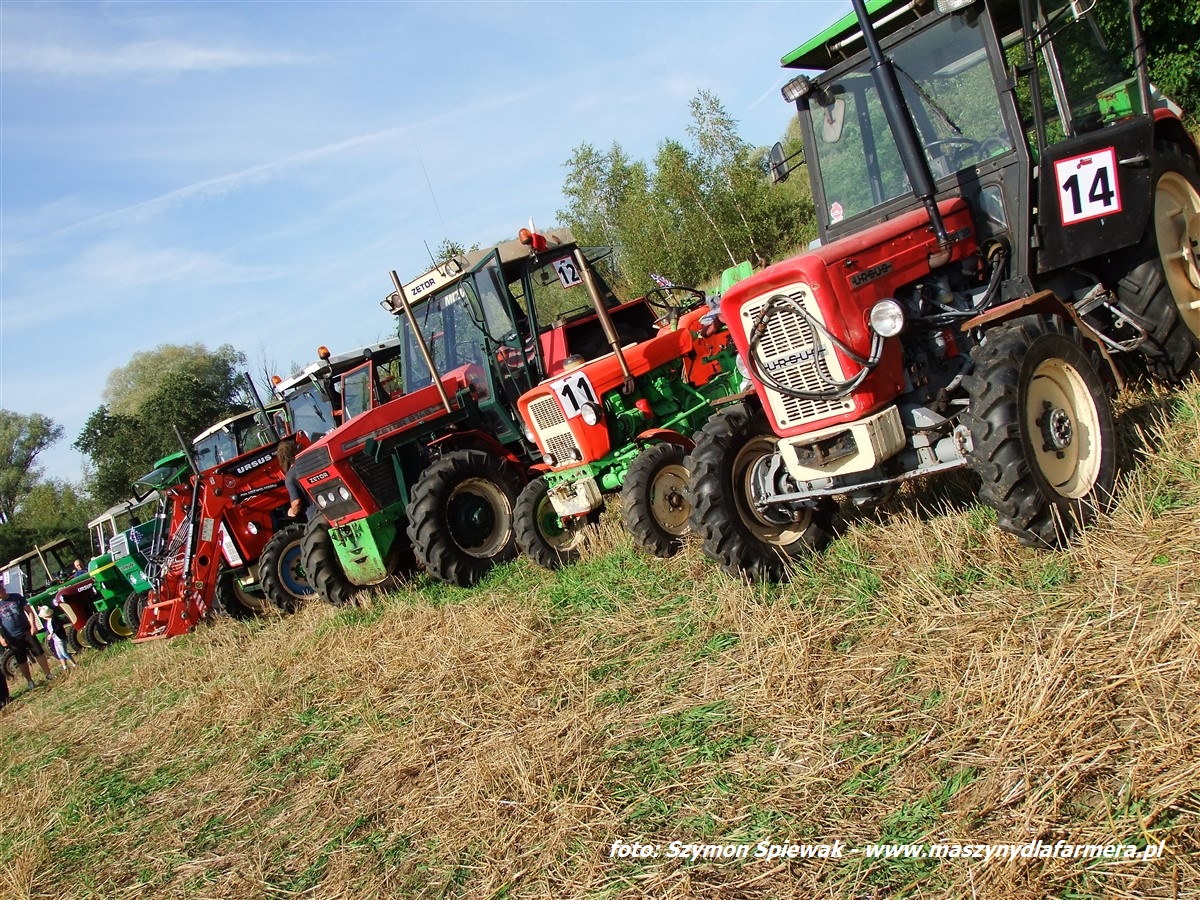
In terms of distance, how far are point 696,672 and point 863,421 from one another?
4.43 feet

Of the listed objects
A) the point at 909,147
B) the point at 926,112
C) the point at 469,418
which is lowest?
the point at 469,418

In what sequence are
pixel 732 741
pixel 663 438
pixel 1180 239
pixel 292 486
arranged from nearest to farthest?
pixel 732 741 → pixel 1180 239 → pixel 663 438 → pixel 292 486

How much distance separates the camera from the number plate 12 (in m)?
4.58

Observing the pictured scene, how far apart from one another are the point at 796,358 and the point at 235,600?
9380 mm

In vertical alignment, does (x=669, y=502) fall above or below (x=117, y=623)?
above

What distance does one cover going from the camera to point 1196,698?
2.55 m

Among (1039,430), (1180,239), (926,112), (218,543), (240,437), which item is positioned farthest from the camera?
(240,437)

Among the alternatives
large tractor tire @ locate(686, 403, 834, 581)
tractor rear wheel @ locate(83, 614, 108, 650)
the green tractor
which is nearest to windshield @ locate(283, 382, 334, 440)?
the green tractor

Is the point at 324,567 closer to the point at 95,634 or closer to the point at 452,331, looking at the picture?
the point at 452,331

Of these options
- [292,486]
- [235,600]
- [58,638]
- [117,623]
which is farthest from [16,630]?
[292,486]

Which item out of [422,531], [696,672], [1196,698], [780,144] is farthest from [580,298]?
[1196,698]

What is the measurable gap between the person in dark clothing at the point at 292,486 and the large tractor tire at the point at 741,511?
5058 mm

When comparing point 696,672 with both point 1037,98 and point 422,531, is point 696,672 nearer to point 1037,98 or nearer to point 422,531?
point 1037,98

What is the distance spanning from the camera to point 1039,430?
394 cm
